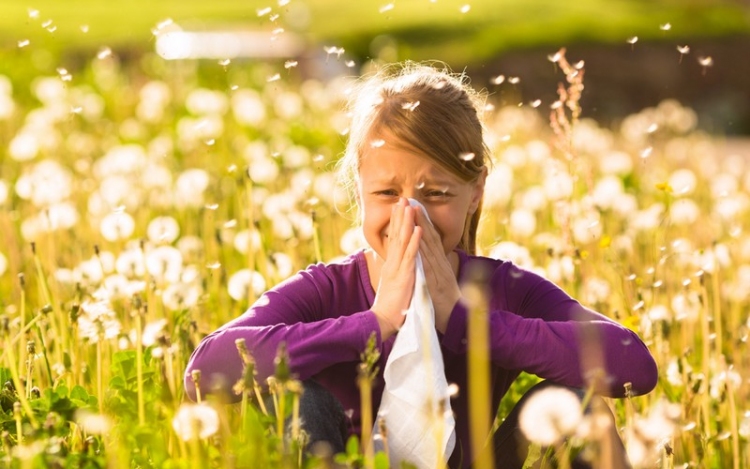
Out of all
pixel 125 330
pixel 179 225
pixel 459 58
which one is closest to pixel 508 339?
pixel 125 330

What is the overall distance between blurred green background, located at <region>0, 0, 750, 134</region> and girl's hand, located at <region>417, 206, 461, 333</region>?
580 centimetres

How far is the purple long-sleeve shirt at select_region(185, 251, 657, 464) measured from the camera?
1.87 meters

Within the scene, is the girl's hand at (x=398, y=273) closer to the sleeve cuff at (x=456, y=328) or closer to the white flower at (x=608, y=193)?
the sleeve cuff at (x=456, y=328)

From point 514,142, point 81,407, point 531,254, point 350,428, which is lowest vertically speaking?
point 514,142

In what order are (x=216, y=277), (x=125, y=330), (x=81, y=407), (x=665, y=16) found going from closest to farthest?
1. (x=81, y=407)
2. (x=125, y=330)
3. (x=216, y=277)
4. (x=665, y=16)

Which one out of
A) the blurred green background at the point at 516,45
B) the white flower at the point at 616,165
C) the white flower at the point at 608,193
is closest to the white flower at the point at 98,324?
the white flower at the point at 608,193

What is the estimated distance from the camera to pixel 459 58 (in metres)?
10.9

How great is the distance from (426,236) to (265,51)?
27.2 ft

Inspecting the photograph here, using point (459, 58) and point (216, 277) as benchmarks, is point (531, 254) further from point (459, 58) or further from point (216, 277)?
point (459, 58)

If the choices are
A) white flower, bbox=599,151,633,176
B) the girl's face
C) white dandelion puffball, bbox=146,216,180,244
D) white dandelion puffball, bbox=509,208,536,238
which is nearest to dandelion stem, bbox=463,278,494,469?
the girl's face

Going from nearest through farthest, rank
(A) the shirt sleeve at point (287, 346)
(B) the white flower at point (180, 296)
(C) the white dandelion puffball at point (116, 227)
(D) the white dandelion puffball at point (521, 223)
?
1. (A) the shirt sleeve at point (287, 346)
2. (B) the white flower at point (180, 296)
3. (C) the white dandelion puffball at point (116, 227)
4. (D) the white dandelion puffball at point (521, 223)

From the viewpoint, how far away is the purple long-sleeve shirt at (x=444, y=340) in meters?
1.87

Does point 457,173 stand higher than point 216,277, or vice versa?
point 457,173

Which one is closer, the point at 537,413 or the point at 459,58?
the point at 537,413
